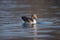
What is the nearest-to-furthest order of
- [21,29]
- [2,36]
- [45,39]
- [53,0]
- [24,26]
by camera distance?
[45,39]
[2,36]
[21,29]
[24,26]
[53,0]

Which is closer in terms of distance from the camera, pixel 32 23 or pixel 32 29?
pixel 32 29

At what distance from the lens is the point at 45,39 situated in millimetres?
4645

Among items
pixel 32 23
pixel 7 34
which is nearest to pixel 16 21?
pixel 32 23

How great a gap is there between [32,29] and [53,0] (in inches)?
243

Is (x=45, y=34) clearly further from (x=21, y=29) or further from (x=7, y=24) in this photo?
(x=7, y=24)

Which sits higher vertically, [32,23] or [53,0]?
[53,0]

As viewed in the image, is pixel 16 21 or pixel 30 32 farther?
pixel 16 21

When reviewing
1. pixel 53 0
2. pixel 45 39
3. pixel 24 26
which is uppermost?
pixel 53 0

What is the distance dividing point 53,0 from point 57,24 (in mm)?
5709

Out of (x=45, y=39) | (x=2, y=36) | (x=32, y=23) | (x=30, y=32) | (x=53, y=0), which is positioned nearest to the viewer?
(x=45, y=39)

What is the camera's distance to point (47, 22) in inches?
254

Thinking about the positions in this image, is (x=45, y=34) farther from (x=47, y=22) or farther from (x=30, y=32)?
(x=47, y=22)

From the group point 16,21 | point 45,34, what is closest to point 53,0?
point 16,21

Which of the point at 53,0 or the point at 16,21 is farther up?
the point at 53,0
